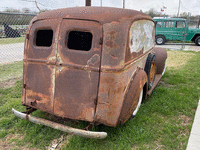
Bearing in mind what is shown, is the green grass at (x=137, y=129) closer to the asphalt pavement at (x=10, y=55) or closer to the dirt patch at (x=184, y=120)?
the dirt patch at (x=184, y=120)

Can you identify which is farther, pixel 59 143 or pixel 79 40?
pixel 79 40

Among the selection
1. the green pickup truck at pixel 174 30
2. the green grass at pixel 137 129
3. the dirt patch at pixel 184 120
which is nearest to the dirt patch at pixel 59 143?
the green grass at pixel 137 129

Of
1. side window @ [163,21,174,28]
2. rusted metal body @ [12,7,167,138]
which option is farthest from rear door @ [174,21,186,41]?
rusted metal body @ [12,7,167,138]

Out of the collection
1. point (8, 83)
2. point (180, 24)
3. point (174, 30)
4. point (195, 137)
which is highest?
point (180, 24)

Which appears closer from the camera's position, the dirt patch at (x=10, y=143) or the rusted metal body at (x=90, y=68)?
the rusted metal body at (x=90, y=68)

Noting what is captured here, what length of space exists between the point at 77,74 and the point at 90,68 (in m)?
0.21

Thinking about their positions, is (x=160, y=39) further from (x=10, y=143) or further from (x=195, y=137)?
(x=10, y=143)

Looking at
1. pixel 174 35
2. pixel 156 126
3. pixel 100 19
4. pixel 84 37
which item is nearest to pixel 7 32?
pixel 84 37

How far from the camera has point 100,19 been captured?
2.14 metres

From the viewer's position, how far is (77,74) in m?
2.23

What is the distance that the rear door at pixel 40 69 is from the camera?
2.37 metres

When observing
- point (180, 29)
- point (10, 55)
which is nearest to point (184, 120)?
point (10, 55)

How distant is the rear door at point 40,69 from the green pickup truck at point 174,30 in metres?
11.6

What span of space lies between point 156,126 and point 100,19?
1915 millimetres
